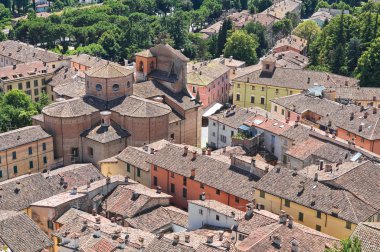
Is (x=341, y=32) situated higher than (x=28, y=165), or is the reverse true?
(x=341, y=32)

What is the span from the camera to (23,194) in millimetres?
60125

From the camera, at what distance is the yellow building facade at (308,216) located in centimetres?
5034

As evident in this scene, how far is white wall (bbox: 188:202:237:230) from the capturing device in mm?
52656

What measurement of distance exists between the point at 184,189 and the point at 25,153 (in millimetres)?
18981

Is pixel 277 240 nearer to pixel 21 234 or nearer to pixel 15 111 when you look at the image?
pixel 21 234

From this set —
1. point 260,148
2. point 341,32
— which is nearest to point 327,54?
point 341,32

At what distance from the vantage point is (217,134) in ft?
256

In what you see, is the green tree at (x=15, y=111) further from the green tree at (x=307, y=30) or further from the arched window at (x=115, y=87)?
the green tree at (x=307, y=30)

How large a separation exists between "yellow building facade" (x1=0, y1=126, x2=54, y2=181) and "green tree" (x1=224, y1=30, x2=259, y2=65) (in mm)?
52016

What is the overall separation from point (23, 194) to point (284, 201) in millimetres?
23647

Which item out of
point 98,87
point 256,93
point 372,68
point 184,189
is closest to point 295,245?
point 184,189

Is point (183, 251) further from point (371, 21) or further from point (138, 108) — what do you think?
point (371, 21)

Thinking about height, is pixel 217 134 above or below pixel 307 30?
below

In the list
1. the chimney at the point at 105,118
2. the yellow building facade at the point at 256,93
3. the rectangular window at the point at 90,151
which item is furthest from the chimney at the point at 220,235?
the yellow building facade at the point at 256,93
